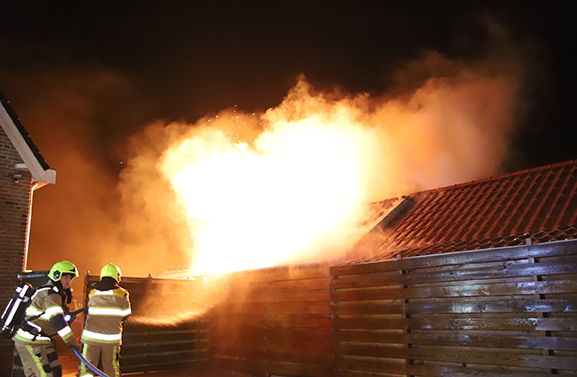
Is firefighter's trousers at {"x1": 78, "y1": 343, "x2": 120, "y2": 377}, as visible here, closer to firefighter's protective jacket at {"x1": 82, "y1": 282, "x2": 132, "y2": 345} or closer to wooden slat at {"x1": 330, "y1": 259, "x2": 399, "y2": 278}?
firefighter's protective jacket at {"x1": 82, "y1": 282, "x2": 132, "y2": 345}

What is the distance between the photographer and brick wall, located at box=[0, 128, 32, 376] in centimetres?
1106

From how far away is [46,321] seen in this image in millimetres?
6477

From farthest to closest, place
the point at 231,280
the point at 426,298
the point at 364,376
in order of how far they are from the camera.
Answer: the point at 231,280 → the point at 364,376 → the point at 426,298

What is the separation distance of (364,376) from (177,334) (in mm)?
6412

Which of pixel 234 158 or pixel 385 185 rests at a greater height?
pixel 234 158

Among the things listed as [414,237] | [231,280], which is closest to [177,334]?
[231,280]

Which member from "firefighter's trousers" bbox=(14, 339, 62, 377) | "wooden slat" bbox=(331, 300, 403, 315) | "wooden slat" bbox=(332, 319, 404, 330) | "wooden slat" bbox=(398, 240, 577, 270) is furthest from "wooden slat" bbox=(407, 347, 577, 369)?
"firefighter's trousers" bbox=(14, 339, 62, 377)

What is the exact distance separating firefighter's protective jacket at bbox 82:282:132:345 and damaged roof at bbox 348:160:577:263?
547 cm

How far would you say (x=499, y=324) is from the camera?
25.1ft

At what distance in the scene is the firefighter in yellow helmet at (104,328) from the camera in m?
6.51

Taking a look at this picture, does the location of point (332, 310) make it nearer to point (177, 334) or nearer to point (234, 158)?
point (177, 334)

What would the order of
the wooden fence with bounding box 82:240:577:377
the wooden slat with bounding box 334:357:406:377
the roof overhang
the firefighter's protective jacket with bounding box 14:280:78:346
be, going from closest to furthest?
the firefighter's protective jacket with bounding box 14:280:78:346 < the wooden fence with bounding box 82:240:577:377 < the wooden slat with bounding box 334:357:406:377 < the roof overhang

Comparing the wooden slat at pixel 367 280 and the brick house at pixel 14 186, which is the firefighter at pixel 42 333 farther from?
the wooden slat at pixel 367 280

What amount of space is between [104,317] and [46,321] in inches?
32.0
